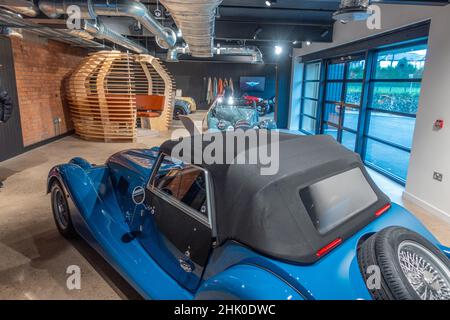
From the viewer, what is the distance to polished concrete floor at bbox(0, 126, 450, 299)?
2.35 meters

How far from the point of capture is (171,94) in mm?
10867

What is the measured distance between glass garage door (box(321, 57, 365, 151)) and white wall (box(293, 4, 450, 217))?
2420mm

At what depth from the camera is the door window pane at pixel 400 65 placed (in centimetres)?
635

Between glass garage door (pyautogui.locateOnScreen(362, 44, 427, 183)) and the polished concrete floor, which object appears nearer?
the polished concrete floor

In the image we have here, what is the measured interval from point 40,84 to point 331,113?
8098mm

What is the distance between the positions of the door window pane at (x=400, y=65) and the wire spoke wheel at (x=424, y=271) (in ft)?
18.7

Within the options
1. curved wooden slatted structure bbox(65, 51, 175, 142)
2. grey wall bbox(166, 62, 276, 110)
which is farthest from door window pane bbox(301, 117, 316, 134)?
grey wall bbox(166, 62, 276, 110)

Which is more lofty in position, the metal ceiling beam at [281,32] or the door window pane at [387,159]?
the metal ceiling beam at [281,32]

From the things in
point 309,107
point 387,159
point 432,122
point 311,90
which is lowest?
point 387,159

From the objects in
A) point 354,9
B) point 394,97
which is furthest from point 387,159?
point 354,9

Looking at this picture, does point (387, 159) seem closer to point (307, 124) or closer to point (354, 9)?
point (307, 124)

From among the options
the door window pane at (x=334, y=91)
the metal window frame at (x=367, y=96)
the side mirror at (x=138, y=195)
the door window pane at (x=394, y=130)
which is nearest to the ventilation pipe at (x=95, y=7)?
the side mirror at (x=138, y=195)

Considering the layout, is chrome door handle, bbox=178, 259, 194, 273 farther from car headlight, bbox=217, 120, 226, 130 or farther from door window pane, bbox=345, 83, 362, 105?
door window pane, bbox=345, 83, 362, 105

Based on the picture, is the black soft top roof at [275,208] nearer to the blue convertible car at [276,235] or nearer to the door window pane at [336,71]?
the blue convertible car at [276,235]
